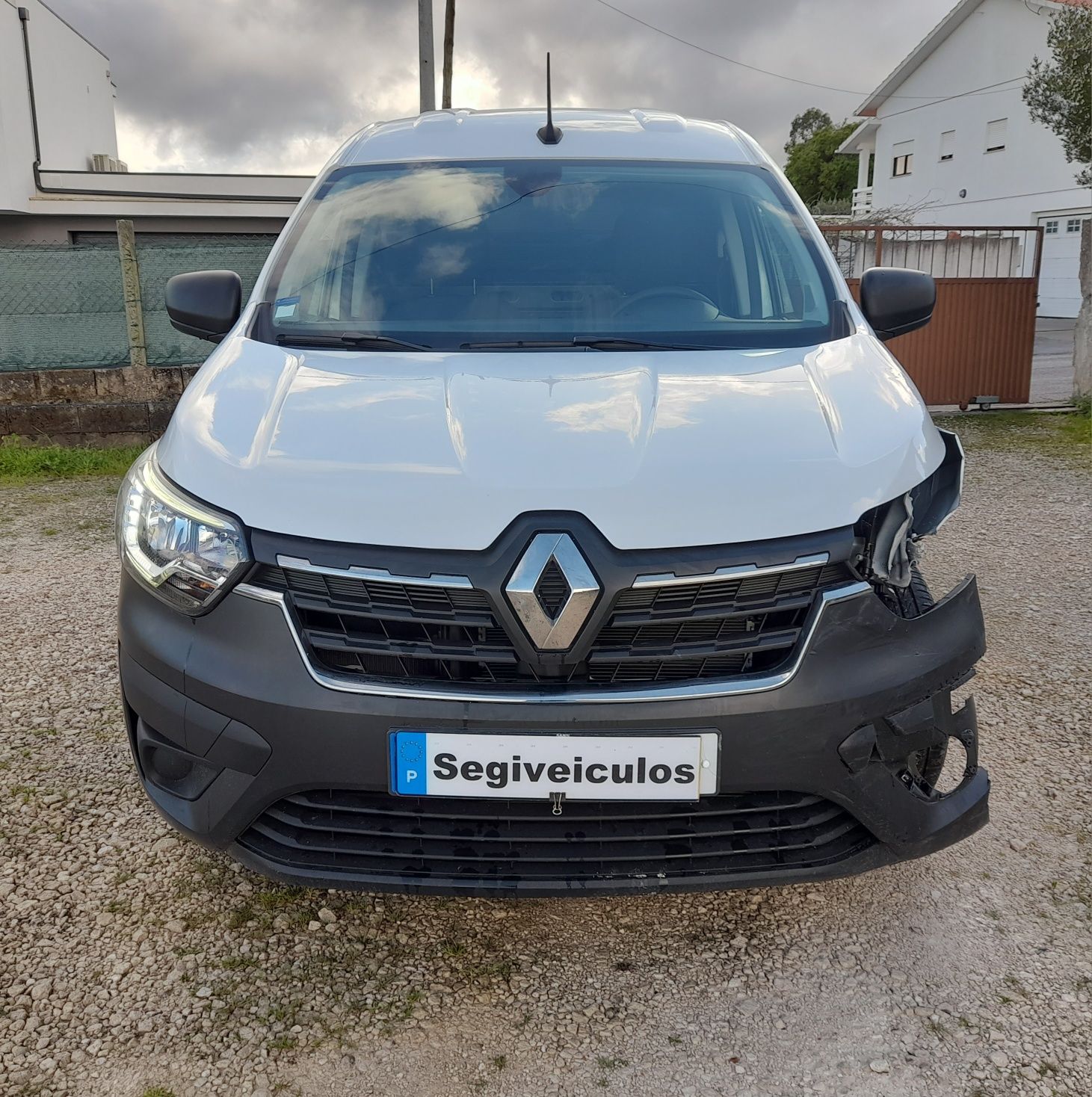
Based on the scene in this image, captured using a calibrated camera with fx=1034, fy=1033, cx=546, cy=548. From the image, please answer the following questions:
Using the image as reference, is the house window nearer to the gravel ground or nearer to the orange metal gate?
the orange metal gate

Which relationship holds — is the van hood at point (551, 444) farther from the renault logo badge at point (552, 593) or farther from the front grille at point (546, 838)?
the front grille at point (546, 838)

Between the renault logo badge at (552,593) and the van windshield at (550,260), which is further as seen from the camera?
the van windshield at (550,260)

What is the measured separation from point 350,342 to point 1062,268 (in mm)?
26537

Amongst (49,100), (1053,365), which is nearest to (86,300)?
(1053,365)

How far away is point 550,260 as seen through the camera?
2.81 metres

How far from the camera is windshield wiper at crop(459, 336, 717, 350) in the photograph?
96.1 inches

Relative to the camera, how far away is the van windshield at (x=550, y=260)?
257 centimetres

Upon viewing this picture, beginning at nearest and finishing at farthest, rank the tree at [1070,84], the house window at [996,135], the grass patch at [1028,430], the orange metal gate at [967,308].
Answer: the grass patch at [1028,430]
the orange metal gate at [967,308]
the tree at [1070,84]
the house window at [996,135]

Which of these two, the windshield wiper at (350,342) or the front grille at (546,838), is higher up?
the windshield wiper at (350,342)

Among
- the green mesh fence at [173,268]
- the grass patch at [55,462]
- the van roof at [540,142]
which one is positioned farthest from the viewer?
the green mesh fence at [173,268]

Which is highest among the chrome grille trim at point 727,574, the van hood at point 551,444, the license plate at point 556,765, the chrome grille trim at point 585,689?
the van hood at point 551,444

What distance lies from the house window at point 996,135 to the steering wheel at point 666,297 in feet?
98.8

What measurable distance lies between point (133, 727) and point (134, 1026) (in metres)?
0.56

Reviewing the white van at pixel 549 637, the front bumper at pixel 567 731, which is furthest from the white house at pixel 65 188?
the front bumper at pixel 567 731
